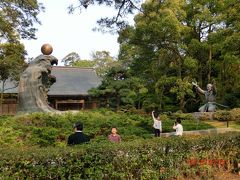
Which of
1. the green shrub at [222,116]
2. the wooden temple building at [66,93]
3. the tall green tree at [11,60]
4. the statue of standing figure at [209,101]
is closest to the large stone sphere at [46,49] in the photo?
the tall green tree at [11,60]

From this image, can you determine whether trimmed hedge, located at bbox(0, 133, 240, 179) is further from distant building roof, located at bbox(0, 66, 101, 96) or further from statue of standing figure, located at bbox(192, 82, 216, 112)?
distant building roof, located at bbox(0, 66, 101, 96)

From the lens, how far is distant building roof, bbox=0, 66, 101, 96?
34.2m

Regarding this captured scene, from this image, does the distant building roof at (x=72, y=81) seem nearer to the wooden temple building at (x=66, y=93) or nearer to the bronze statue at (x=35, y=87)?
the wooden temple building at (x=66, y=93)

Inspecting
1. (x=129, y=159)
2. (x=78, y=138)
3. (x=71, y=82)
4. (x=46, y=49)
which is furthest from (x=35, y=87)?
(x=71, y=82)

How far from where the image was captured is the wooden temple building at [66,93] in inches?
1254

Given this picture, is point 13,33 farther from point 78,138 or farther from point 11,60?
point 78,138

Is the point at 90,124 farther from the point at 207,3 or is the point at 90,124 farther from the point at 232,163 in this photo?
the point at 207,3

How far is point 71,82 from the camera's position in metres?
37.4

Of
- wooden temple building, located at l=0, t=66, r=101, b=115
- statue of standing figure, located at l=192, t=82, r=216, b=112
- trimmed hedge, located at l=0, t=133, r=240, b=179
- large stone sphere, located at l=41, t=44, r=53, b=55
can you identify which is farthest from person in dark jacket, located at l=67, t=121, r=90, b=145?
wooden temple building, located at l=0, t=66, r=101, b=115

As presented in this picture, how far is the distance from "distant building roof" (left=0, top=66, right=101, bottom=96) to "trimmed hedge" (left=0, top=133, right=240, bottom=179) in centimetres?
2587

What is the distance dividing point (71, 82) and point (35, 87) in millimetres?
20758

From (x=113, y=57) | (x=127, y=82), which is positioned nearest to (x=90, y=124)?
(x=127, y=82)

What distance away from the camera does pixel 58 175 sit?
6.07 metres

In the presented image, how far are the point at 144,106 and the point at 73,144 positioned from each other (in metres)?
26.4
